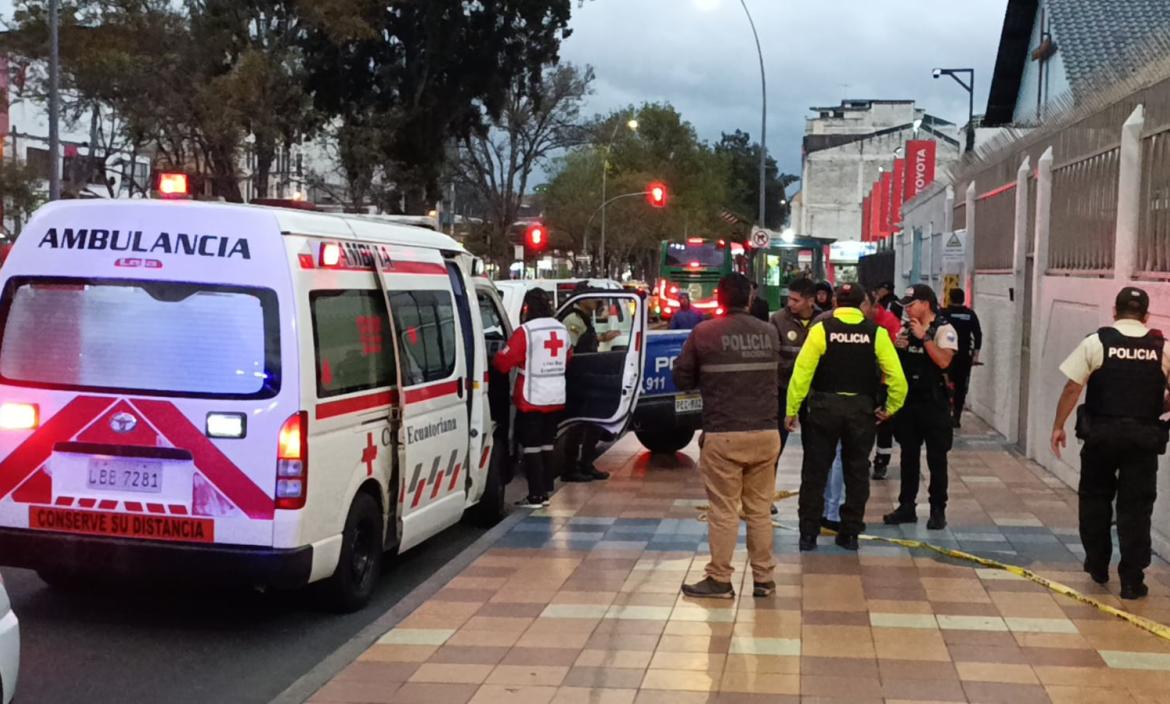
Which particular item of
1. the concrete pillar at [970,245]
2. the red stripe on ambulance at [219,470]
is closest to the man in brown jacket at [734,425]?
the red stripe on ambulance at [219,470]

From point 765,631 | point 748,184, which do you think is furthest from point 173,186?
point 748,184

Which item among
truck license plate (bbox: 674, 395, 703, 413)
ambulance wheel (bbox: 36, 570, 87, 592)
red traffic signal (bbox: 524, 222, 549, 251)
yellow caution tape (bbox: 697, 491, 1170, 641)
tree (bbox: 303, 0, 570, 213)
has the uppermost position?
tree (bbox: 303, 0, 570, 213)

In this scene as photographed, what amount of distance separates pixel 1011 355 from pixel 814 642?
952 cm

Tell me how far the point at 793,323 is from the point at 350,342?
16.3 ft

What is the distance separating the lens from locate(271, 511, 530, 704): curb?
576cm

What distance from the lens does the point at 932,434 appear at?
30.7 ft

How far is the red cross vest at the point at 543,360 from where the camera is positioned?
33.4 feet

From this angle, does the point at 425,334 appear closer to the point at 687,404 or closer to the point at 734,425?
the point at 734,425

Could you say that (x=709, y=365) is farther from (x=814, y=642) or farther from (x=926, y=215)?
(x=926, y=215)

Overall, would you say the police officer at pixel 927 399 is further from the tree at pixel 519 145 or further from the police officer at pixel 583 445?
the tree at pixel 519 145

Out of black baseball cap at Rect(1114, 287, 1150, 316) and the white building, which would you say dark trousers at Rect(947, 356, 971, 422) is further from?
the white building

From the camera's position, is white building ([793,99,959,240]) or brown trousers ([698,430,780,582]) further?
white building ([793,99,959,240])

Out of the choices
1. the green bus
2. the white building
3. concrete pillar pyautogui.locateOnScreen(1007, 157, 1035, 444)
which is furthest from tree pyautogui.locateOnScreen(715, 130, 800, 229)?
concrete pillar pyautogui.locateOnScreen(1007, 157, 1035, 444)

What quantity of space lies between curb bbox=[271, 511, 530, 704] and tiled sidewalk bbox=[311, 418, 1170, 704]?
0.08 meters
